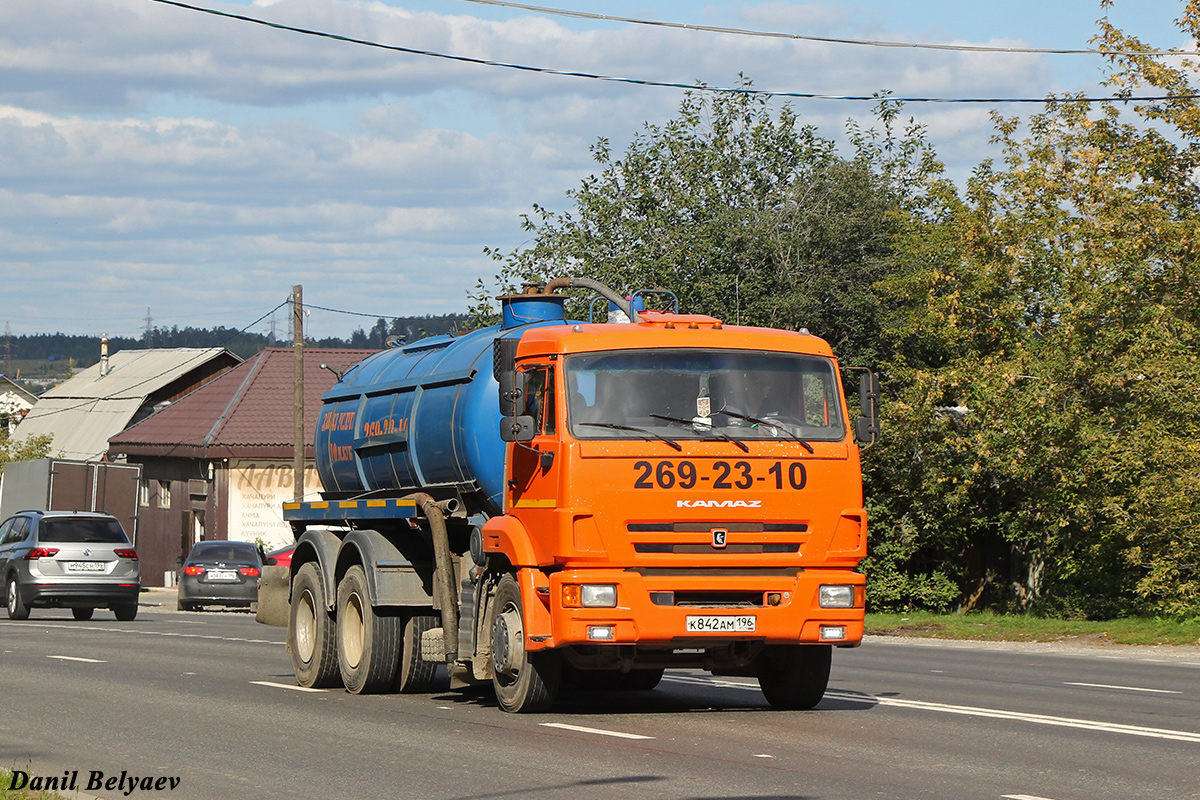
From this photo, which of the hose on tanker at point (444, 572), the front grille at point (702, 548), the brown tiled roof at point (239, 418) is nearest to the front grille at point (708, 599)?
the front grille at point (702, 548)

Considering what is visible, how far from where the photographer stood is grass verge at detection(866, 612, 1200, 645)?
79.3 ft

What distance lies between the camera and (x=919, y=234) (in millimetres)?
32781

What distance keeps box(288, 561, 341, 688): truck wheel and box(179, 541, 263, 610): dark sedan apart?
64.6ft

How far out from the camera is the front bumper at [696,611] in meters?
11.3

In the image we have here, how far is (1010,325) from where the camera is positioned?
3059 centimetres

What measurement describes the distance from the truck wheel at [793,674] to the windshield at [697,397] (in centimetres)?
181

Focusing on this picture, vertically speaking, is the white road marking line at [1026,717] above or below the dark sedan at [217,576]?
below

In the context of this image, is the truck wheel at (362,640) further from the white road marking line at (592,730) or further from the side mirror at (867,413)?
the side mirror at (867,413)

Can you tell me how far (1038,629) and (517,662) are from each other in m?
15.9


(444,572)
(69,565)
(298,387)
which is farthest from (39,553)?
(444,572)

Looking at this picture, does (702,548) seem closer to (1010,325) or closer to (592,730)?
(592,730)

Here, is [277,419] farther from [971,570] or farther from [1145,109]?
[1145,109]

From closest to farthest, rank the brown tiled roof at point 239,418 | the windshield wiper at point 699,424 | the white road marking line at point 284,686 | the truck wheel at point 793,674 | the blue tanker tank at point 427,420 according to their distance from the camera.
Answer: the windshield wiper at point 699,424
the truck wheel at point 793,674
the blue tanker tank at point 427,420
the white road marking line at point 284,686
the brown tiled roof at point 239,418

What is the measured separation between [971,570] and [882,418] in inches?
201
